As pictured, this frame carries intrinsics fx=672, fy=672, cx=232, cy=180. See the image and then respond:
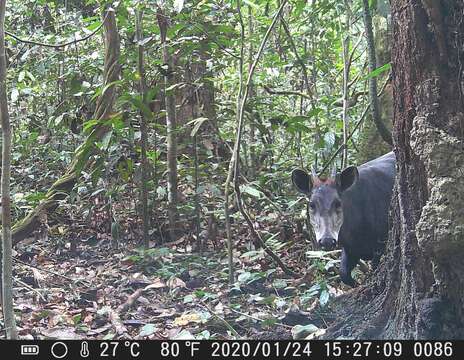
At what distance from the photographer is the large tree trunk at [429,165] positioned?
370cm

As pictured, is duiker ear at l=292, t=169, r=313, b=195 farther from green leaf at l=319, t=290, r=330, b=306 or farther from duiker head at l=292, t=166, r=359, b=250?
green leaf at l=319, t=290, r=330, b=306

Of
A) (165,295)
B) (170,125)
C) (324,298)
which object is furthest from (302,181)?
(170,125)

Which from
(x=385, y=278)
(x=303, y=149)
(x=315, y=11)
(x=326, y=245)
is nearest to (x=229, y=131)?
(x=303, y=149)

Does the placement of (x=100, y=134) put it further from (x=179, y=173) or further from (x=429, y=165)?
(x=429, y=165)

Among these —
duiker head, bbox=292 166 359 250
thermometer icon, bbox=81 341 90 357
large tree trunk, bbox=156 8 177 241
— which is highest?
large tree trunk, bbox=156 8 177 241

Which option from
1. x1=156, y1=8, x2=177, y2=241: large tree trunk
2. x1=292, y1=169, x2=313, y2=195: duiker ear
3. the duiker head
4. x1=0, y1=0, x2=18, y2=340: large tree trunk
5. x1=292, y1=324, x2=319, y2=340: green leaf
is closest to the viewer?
x1=0, y1=0, x2=18, y2=340: large tree trunk

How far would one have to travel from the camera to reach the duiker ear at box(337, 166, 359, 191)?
221 inches

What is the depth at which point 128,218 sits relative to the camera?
7871 millimetres

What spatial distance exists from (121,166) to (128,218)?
766 millimetres

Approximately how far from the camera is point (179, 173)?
755 centimetres

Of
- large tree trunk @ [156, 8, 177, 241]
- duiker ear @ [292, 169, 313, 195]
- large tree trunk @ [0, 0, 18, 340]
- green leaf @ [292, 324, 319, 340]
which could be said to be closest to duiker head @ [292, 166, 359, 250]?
duiker ear @ [292, 169, 313, 195]

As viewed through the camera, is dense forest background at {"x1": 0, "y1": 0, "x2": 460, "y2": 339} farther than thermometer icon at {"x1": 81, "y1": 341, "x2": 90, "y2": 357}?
Yes

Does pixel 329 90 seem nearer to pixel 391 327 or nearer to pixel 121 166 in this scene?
pixel 121 166

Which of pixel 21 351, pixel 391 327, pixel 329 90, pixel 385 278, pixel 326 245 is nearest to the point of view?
pixel 21 351
